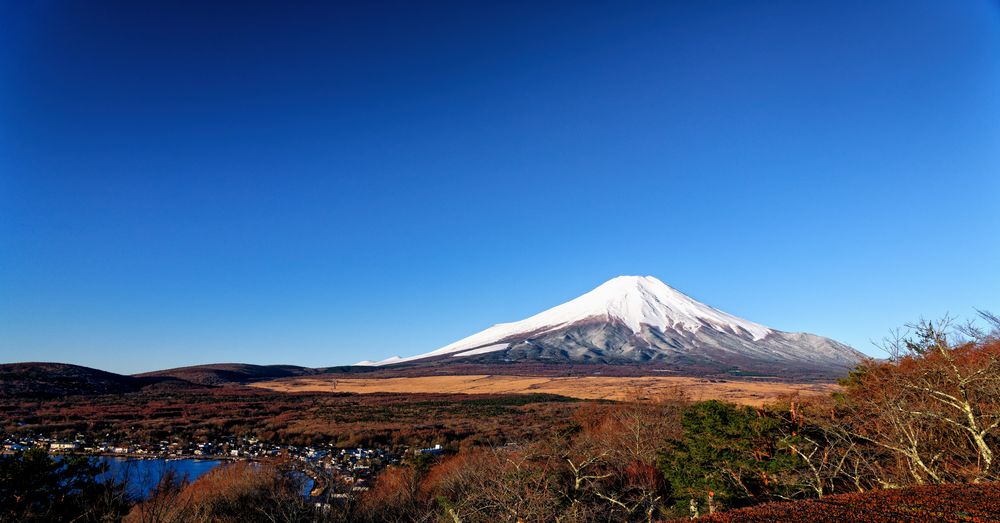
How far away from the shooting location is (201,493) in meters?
15.1

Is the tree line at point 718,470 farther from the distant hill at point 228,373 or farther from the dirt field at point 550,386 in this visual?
the distant hill at point 228,373

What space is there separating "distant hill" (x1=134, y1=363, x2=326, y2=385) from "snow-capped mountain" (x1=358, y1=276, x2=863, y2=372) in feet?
135

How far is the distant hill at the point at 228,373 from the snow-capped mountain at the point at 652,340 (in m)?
41.1

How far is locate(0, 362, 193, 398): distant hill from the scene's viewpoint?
54.6 m

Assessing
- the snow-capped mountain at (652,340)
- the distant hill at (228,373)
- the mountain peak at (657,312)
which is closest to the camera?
the distant hill at (228,373)

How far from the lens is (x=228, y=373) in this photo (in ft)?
345

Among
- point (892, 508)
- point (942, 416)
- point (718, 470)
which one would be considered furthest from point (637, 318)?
point (892, 508)

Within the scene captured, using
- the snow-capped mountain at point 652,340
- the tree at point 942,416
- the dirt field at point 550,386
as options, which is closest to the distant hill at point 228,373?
the dirt field at point 550,386

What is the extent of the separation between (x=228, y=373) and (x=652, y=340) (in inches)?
4728

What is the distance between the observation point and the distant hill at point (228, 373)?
9412cm

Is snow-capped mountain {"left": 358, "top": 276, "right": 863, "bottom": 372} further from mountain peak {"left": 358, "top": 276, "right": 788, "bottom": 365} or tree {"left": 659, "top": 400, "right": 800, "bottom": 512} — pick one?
tree {"left": 659, "top": 400, "right": 800, "bottom": 512}

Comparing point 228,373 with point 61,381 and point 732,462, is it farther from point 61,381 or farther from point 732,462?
point 732,462

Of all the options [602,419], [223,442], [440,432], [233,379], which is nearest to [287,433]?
[223,442]

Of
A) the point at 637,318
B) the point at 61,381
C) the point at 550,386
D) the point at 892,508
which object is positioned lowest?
the point at 550,386
